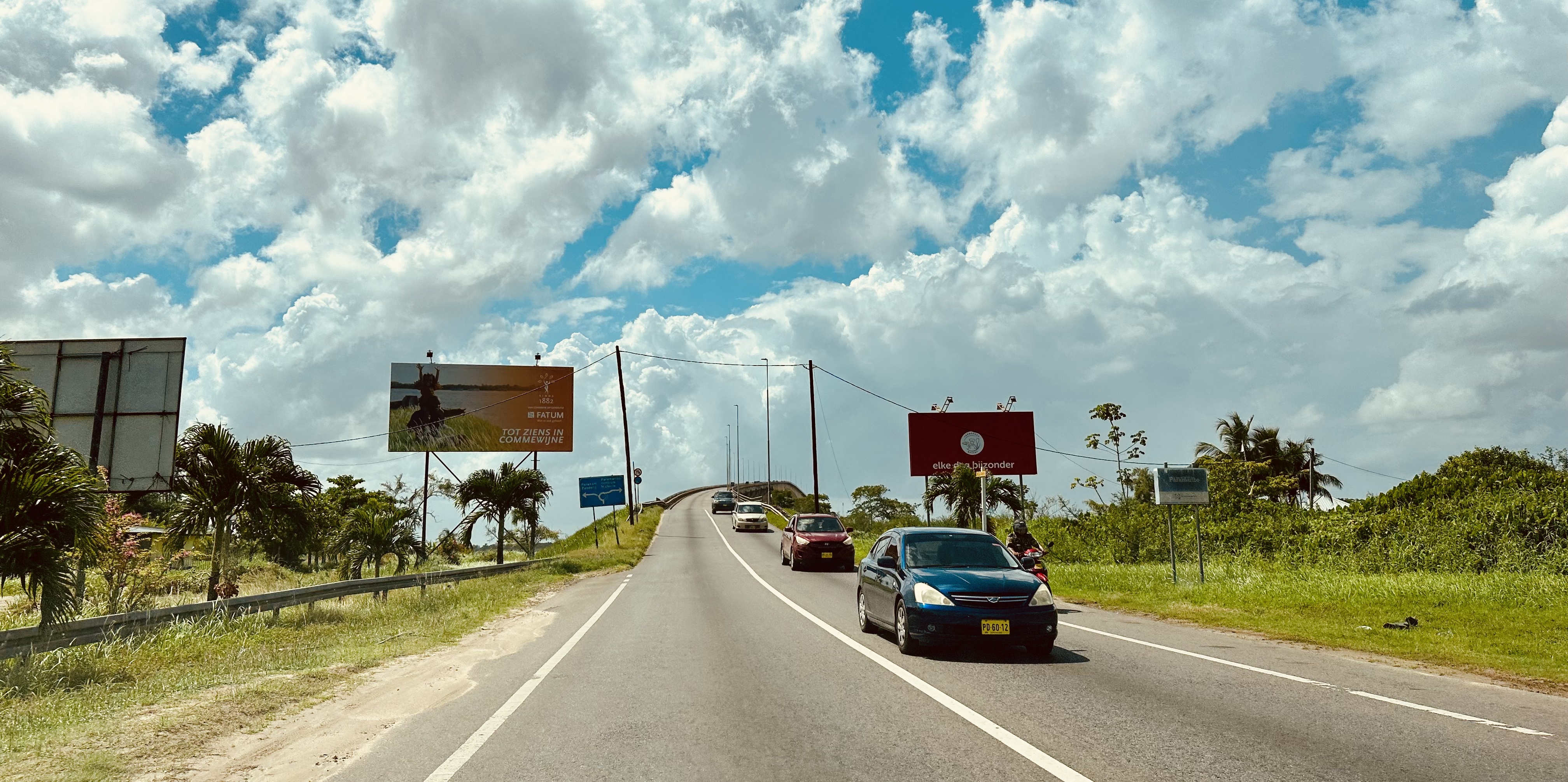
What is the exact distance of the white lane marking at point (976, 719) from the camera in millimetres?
5484

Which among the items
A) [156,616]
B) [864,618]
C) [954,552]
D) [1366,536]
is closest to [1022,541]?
[864,618]

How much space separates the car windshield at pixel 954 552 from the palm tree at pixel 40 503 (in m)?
9.89

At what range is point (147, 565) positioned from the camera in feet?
57.0

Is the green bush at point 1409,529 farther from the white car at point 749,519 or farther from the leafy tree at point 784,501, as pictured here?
the leafy tree at point 784,501

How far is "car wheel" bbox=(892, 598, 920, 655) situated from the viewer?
34.4 feet

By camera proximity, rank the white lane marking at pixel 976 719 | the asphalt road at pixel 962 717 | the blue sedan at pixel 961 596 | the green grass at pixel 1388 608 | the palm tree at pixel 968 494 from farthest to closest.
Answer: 1. the palm tree at pixel 968 494
2. the green grass at pixel 1388 608
3. the blue sedan at pixel 961 596
4. the asphalt road at pixel 962 717
5. the white lane marking at pixel 976 719

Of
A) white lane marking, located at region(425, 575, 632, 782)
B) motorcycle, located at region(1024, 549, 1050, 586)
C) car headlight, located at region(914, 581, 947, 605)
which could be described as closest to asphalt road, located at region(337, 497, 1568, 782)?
white lane marking, located at region(425, 575, 632, 782)

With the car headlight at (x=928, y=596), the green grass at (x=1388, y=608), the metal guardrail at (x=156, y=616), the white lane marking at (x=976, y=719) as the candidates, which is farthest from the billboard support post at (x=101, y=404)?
the green grass at (x=1388, y=608)

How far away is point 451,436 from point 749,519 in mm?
17460

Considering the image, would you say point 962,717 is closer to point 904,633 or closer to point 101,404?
point 904,633

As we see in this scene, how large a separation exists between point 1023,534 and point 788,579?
10.5 m

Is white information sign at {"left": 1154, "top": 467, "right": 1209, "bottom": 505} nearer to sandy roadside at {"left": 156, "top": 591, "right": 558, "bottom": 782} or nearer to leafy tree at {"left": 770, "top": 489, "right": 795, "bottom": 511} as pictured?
sandy roadside at {"left": 156, "top": 591, "right": 558, "bottom": 782}

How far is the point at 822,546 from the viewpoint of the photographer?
2866cm

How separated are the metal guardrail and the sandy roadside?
11.4ft
